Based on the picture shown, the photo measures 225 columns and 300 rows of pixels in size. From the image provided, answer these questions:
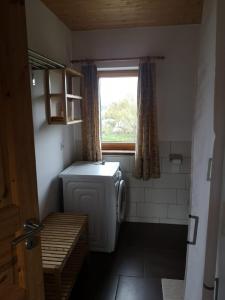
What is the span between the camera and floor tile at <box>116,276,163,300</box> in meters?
2.03

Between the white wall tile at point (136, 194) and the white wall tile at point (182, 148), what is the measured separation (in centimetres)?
68

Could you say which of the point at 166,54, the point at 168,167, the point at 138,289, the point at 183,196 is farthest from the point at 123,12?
the point at 138,289

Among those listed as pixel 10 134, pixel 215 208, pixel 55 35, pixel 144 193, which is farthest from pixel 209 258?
pixel 55 35

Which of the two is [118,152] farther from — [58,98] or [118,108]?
[58,98]

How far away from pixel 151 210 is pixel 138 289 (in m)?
1.25

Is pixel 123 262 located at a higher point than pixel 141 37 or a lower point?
lower

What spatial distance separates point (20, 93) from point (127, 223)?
107 inches

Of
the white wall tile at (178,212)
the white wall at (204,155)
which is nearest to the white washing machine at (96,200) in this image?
the white wall tile at (178,212)

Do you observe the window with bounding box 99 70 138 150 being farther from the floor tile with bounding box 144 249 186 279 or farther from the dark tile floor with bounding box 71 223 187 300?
the floor tile with bounding box 144 249 186 279

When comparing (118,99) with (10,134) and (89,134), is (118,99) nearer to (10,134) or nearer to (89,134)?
(89,134)

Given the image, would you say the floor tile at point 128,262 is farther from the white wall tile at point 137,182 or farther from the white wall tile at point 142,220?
the white wall tile at point 137,182

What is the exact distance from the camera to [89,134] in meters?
3.09

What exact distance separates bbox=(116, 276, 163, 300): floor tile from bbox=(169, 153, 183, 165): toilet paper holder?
1346 millimetres

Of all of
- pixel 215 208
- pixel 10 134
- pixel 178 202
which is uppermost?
pixel 10 134
